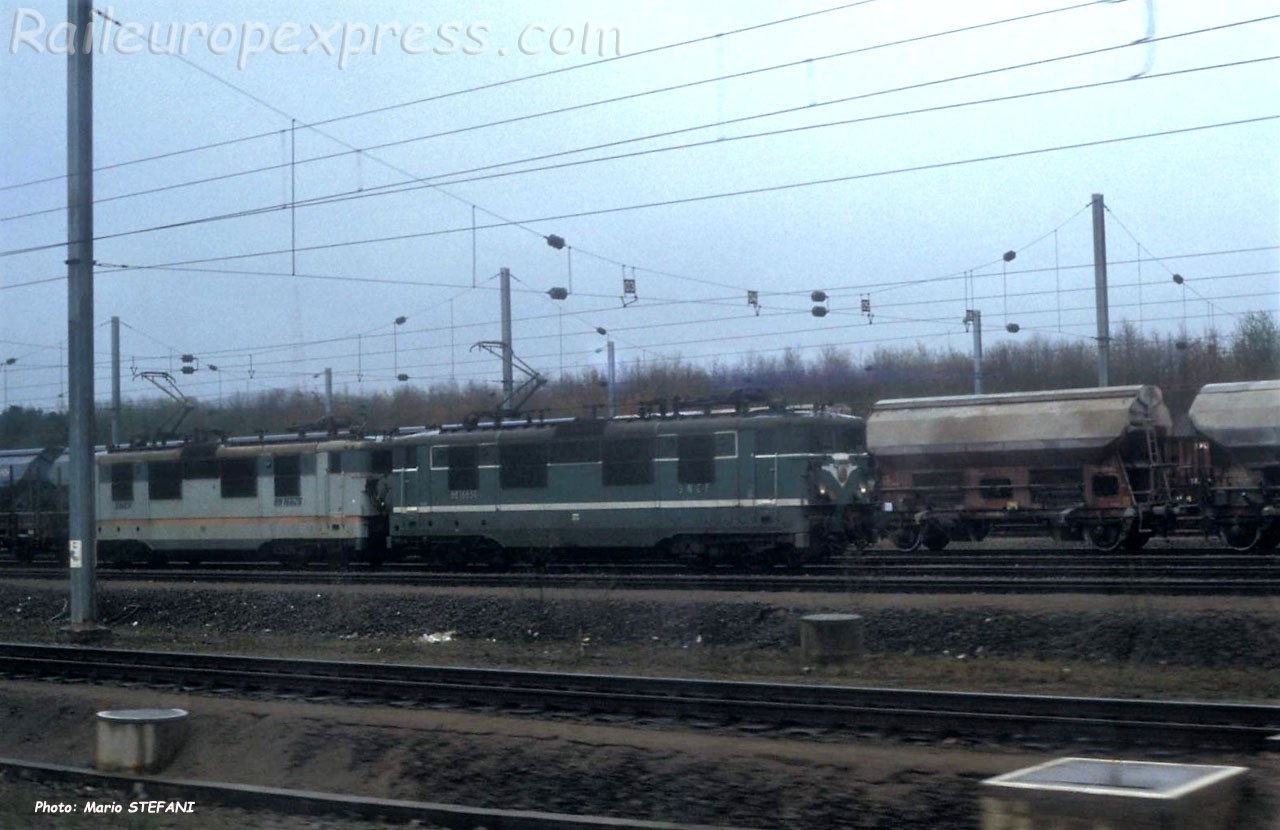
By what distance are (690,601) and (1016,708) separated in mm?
8414

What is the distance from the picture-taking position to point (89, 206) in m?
17.3

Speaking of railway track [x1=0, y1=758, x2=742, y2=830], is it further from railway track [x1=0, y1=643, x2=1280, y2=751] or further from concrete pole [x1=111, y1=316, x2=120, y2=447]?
concrete pole [x1=111, y1=316, x2=120, y2=447]

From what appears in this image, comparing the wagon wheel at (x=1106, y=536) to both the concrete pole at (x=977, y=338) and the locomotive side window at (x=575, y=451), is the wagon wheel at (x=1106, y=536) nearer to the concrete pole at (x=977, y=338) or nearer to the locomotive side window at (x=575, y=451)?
the concrete pole at (x=977, y=338)

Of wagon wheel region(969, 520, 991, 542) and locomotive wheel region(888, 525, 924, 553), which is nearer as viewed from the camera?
wagon wheel region(969, 520, 991, 542)

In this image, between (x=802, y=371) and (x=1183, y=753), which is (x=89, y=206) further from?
(x=802, y=371)

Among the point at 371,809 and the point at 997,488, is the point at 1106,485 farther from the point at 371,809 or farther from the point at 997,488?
the point at 371,809

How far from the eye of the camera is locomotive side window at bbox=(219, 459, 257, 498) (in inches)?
1179

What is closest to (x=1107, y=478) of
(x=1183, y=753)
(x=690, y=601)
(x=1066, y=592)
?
(x=1066, y=592)

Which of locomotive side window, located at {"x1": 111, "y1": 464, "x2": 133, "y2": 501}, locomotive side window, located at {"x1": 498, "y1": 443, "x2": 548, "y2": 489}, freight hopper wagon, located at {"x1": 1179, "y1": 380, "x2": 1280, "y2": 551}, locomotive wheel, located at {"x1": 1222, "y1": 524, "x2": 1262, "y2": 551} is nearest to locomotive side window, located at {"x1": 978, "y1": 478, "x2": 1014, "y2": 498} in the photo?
freight hopper wagon, located at {"x1": 1179, "y1": 380, "x2": 1280, "y2": 551}

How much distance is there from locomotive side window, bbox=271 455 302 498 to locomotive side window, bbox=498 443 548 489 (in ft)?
18.5

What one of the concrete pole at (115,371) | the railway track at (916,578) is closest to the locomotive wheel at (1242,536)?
the railway track at (916,578)

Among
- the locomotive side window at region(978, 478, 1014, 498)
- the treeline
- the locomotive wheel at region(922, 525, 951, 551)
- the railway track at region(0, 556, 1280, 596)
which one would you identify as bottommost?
the railway track at region(0, 556, 1280, 596)

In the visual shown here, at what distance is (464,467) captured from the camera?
27.2m

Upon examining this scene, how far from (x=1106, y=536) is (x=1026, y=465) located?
7.13 feet
